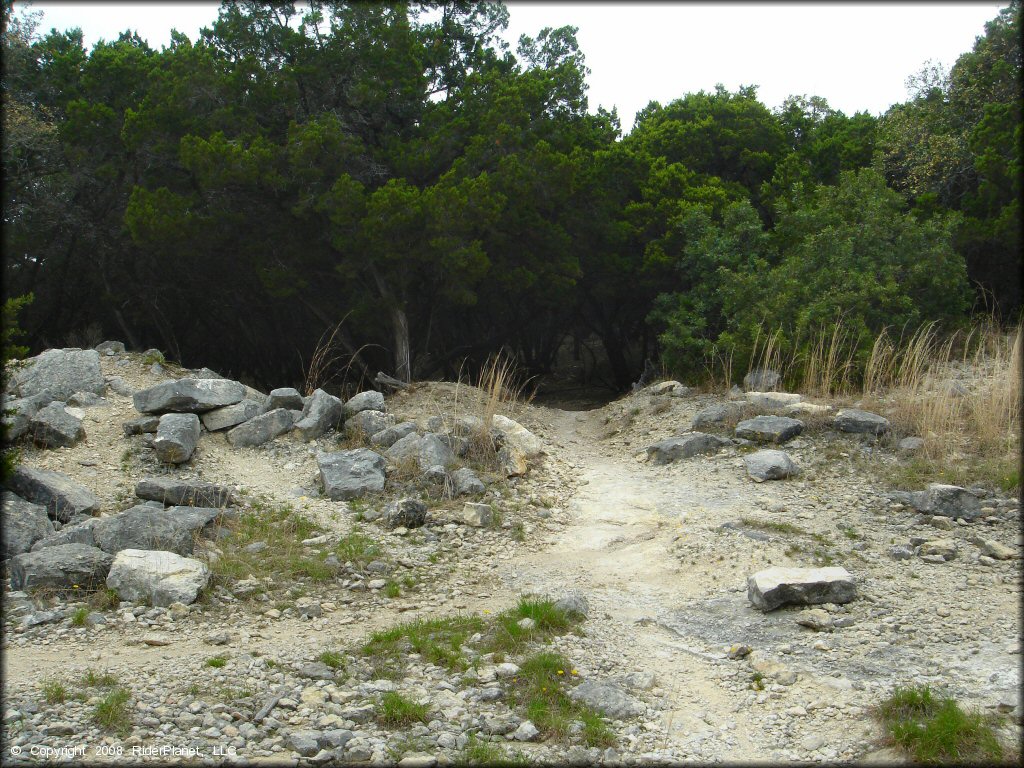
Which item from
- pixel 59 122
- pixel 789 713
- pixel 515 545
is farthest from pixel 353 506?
pixel 59 122

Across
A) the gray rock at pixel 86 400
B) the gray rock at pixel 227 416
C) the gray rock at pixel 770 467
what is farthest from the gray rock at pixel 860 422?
the gray rock at pixel 86 400

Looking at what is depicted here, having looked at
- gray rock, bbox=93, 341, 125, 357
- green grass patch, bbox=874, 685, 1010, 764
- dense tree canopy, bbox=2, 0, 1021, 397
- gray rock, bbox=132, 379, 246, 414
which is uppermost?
dense tree canopy, bbox=2, 0, 1021, 397

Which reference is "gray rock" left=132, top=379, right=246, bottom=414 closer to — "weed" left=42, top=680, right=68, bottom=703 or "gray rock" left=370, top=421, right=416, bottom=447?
"gray rock" left=370, top=421, right=416, bottom=447

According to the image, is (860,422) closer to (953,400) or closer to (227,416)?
(953,400)

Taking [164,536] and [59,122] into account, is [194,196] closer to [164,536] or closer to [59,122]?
[59,122]

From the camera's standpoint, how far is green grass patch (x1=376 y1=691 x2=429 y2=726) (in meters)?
4.32

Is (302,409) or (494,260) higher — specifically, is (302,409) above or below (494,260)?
below

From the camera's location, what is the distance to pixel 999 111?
41.8 feet

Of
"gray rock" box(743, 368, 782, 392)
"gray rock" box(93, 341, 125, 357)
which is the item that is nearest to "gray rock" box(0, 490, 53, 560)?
"gray rock" box(93, 341, 125, 357)

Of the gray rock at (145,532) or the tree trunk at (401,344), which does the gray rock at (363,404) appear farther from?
the tree trunk at (401,344)

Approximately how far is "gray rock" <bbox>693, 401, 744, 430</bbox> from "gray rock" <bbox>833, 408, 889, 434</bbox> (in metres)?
1.09

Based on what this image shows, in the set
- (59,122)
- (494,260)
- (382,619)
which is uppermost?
(59,122)

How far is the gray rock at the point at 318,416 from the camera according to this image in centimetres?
917

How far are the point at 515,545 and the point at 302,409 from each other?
3.76m
